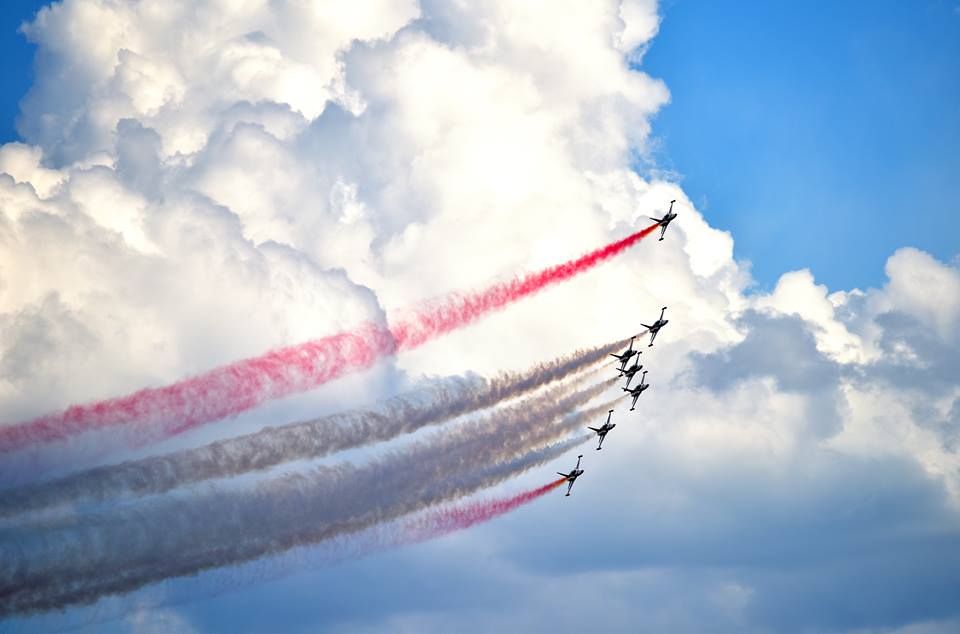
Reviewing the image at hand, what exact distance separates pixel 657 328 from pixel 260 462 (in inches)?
1443

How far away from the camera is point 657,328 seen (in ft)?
419

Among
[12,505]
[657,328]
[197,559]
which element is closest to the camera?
[12,505]

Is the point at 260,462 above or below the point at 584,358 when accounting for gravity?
below

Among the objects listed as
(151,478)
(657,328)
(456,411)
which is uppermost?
(657,328)

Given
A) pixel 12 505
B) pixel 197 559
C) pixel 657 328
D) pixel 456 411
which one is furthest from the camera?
pixel 657 328

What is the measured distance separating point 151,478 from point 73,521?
17.9 ft

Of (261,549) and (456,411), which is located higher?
(456,411)

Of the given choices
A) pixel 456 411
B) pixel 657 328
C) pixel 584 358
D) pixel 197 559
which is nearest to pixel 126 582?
pixel 197 559

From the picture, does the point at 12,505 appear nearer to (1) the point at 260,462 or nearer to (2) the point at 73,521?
(2) the point at 73,521

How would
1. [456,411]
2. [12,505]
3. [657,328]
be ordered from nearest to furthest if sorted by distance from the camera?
[12,505]
[456,411]
[657,328]

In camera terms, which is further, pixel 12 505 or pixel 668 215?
pixel 668 215

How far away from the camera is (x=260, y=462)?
105938 mm

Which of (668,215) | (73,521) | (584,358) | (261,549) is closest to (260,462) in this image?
(261,549)

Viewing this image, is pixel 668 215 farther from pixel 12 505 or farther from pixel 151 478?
pixel 12 505
